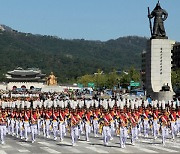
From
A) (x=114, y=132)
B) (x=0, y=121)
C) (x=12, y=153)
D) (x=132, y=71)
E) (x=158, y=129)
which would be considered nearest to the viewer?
(x=12, y=153)

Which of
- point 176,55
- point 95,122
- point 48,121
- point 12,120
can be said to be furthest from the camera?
point 176,55

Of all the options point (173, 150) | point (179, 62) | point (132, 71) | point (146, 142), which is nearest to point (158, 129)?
point (146, 142)

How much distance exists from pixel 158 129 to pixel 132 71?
331 feet

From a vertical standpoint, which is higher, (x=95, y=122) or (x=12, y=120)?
(x=12, y=120)

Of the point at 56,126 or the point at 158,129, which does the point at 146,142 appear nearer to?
the point at 158,129

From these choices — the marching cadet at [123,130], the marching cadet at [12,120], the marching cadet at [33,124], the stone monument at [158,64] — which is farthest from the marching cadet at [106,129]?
the stone monument at [158,64]

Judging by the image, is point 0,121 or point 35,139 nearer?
point 0,121

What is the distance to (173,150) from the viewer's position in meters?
25.7

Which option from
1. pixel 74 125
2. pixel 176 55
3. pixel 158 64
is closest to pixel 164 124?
pixel 74 125

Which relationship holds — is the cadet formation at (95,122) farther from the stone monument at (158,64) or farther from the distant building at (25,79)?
the distant building at (25,79)

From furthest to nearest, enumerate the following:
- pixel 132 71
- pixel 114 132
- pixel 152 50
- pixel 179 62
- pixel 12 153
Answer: pixel 179 62 < pixel 132 71 < pixel 152 50 < pixel 114 132 < pixel 12 153

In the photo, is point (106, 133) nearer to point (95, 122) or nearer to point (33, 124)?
point (33, 124)

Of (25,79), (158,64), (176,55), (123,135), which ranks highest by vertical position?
(176,55)

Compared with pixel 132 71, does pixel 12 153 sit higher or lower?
lower
